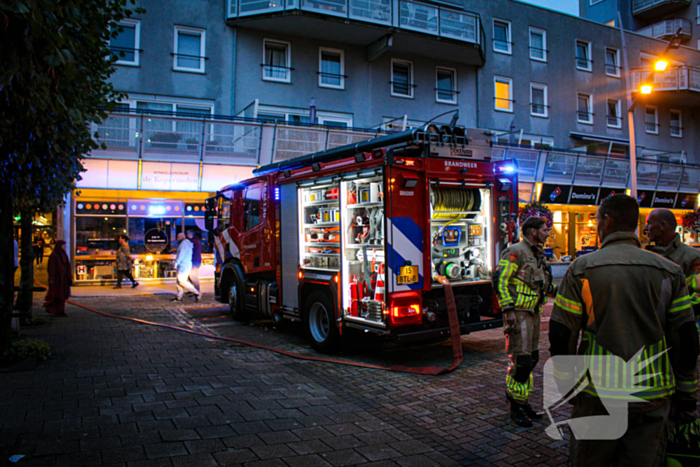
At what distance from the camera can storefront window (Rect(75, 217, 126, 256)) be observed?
1650 centimetres

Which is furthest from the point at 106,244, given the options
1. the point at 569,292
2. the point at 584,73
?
the point at 584,73

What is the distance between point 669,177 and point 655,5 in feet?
43.8

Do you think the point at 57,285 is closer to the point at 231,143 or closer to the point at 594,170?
the point at 231,143

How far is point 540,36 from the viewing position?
25.4 m

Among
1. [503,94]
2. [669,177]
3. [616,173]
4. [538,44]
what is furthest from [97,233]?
[669,177]

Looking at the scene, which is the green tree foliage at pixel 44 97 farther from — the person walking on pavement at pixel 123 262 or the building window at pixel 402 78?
the building window at pixel 402 78

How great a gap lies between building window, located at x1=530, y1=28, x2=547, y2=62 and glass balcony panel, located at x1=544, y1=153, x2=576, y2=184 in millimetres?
6023

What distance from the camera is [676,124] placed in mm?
30422

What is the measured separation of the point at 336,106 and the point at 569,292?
1854 centimetres

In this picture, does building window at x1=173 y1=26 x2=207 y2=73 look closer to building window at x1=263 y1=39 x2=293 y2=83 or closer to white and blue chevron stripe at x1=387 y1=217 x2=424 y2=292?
building window at x1=263 y1=39 x2=293 y2=83

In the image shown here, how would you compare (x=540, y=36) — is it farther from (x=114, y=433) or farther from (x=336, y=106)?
(x=114, y=433)

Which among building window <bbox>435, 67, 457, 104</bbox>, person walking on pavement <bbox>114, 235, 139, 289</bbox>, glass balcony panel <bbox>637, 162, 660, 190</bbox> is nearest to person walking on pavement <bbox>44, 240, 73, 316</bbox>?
person walking on pavement <bbox>114, 235, 139, 289</bbox>

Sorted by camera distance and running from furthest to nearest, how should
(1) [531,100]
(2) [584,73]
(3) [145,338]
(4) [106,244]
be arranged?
(2) [584,73] < (1) [531,100] < (4) [106,244] < (3) [145,338]

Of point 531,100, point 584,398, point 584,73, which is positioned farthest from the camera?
point 584,73
